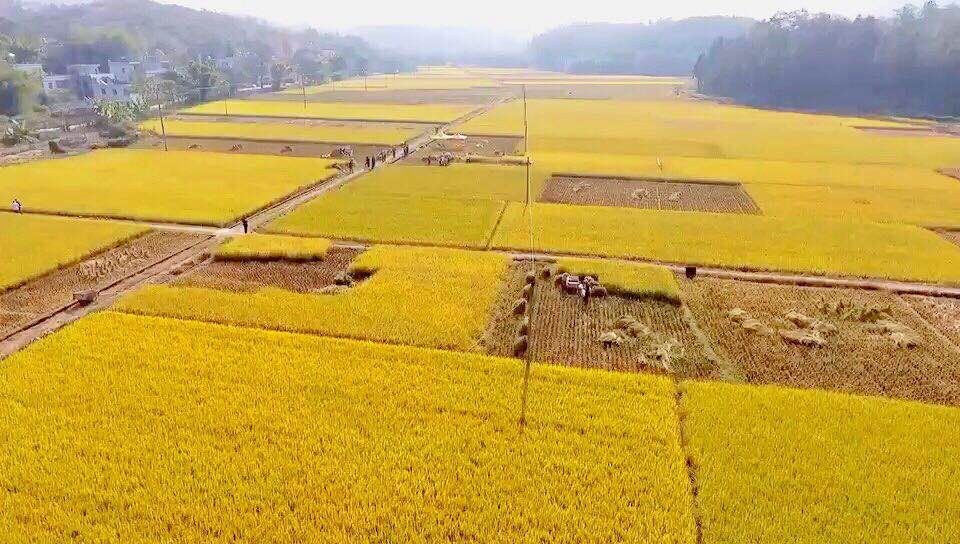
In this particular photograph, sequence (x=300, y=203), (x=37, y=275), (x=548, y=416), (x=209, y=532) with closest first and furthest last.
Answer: (x=209, y=532) → (x=548, y=416) → (x=37, y=275) → (x=300, y=203)

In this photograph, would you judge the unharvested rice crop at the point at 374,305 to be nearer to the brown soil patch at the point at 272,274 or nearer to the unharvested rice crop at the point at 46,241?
the brown soil patch at the point at 272,274

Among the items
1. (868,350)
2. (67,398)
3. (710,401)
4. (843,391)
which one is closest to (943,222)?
(868,350)

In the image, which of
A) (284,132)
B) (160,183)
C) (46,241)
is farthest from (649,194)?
A: (284,132)

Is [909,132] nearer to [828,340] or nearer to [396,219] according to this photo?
[828,340]

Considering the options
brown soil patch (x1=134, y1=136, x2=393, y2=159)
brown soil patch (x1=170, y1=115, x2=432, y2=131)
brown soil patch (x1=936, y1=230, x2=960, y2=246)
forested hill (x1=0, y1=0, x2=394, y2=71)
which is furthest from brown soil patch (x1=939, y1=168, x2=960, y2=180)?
forested hill (x1=0, y1=0, x2=394, y2=71)

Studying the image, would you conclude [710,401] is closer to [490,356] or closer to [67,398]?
[490,356]

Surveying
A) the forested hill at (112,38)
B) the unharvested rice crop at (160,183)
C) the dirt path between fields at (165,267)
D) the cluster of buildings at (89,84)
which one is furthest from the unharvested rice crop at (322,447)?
the forested hill at (112,38)

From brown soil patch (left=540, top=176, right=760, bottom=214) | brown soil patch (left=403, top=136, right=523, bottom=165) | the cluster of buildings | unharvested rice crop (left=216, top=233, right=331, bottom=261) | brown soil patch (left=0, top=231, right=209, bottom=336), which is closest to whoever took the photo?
brown soil patch (left=0, top=231, right=209, bottom=336)

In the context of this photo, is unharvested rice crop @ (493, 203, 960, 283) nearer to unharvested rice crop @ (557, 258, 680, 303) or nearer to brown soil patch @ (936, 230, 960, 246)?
brown soil patch @ (936, 230, 960, 246)
